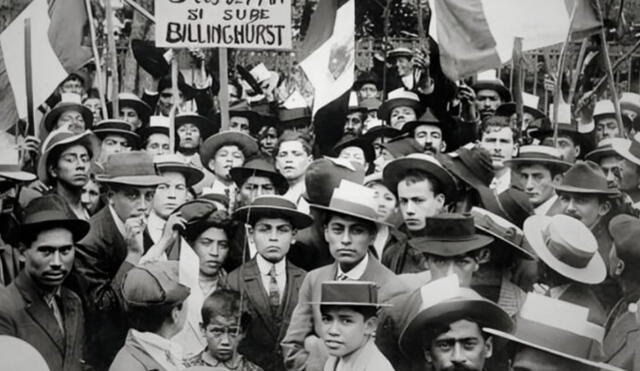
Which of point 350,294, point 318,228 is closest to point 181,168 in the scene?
point 318,228

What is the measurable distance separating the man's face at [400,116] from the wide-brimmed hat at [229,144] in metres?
0.99

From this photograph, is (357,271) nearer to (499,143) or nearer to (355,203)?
(355,203)

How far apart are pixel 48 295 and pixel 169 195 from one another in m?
1.10

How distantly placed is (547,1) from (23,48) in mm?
3793

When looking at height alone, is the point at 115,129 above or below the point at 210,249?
above

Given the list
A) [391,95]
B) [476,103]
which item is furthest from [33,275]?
[476,103]

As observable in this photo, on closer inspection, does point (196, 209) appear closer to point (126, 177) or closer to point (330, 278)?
point (126, 177)

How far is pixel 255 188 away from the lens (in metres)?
8.18

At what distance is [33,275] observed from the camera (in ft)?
26.4

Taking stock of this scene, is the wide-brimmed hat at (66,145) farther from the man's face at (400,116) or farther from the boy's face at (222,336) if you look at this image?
the man's face at (400,116)

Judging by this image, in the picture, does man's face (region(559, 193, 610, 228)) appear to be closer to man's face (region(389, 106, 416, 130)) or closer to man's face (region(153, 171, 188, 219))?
man's face (region(389, 106, 416, 130))

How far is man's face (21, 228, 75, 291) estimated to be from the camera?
804cm

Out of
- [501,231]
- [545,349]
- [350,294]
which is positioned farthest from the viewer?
[501,231]

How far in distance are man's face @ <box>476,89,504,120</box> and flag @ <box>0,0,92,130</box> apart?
2.85 metres
